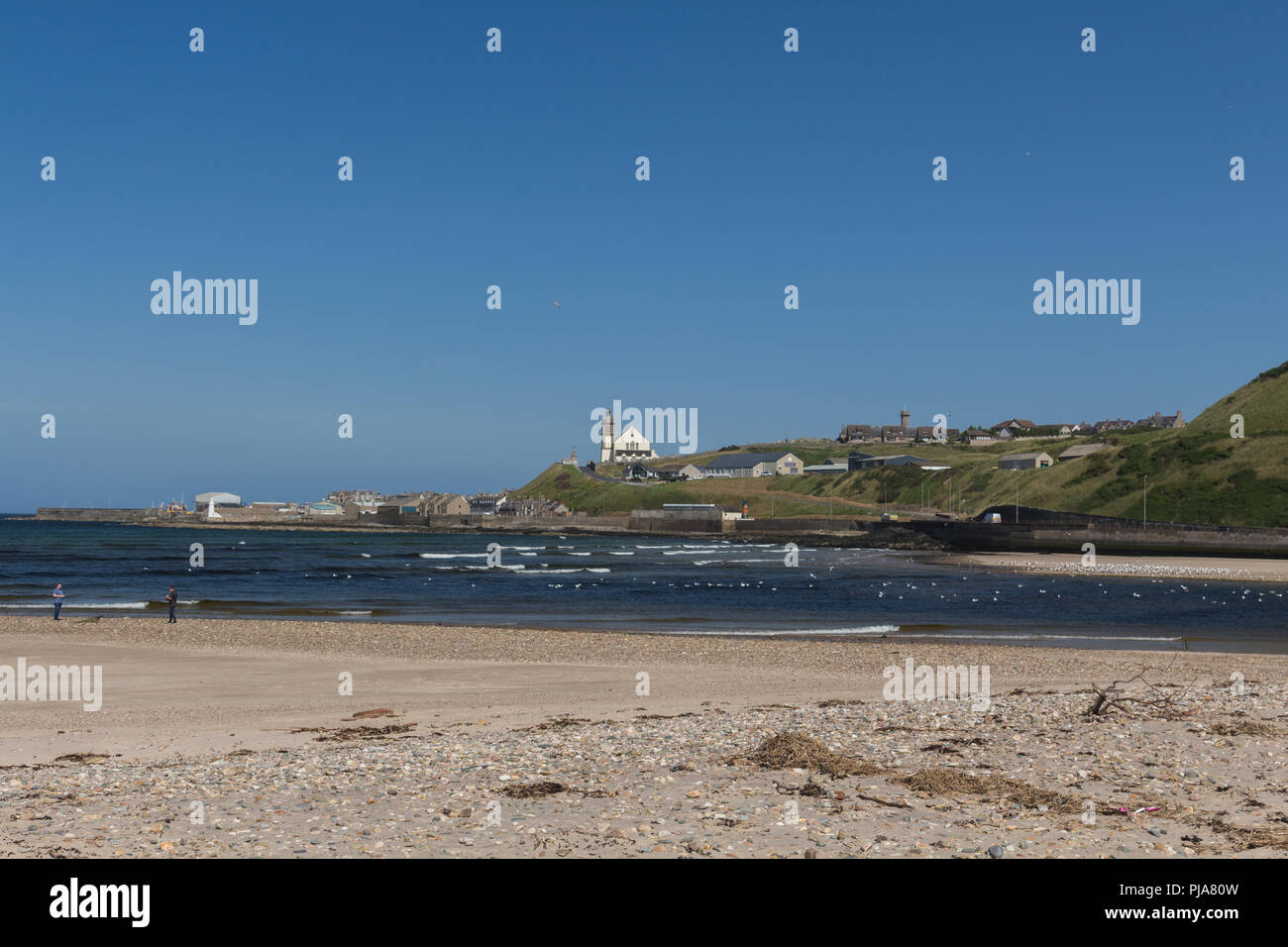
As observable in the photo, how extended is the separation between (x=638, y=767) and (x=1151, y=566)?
86.2 m

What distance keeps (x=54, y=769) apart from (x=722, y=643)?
2401cm

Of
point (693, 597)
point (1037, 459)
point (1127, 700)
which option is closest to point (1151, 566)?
point (693, 597)

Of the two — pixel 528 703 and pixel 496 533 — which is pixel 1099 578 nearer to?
pixel 528 703

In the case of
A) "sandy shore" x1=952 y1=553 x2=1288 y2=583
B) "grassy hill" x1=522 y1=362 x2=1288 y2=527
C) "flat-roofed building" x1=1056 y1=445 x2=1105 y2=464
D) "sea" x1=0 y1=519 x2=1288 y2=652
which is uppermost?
"flat-roofed building" x1=1056 y1=445 x2=1105 y2=464

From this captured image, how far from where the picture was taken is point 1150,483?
128875mm

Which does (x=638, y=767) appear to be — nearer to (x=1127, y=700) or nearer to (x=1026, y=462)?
(x=1127, y=700)

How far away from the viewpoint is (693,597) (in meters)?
57.7

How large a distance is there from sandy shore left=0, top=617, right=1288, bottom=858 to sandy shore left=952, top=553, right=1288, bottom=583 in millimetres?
57939

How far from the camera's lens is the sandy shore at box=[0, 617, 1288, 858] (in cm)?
969

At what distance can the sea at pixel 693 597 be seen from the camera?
41.4m
